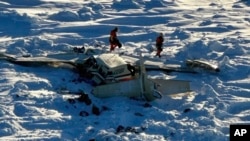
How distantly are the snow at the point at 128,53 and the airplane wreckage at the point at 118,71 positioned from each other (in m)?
0.26

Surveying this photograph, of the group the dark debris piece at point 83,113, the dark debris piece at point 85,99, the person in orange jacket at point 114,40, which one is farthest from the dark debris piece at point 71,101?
the person in orange jacket at point 114,40

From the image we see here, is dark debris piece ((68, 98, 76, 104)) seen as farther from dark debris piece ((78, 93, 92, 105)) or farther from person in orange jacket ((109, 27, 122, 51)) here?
person in orange jacket ((109, 27, 122, 51))

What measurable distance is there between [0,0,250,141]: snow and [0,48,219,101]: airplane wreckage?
0.85 ft

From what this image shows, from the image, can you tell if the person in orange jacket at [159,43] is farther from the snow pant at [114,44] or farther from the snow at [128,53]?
the snow pant at [114,44]

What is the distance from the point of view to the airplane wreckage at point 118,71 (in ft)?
54.4

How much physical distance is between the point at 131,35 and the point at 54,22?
4.20m

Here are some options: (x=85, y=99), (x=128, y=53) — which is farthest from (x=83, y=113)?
(x=128, y=53)

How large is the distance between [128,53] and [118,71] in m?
4.56

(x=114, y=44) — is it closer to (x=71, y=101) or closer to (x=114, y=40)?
(x=114, y=40)

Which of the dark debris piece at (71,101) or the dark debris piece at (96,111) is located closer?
the dark debris piece at (96,111)

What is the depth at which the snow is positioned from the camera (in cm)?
1512

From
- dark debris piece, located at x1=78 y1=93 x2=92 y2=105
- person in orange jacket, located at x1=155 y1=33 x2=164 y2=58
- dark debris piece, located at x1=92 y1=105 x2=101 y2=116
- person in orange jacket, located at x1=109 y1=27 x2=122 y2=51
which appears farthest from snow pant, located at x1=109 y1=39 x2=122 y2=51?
dark debris piece, located at x1=92 y1=105 x2=101 y2=116

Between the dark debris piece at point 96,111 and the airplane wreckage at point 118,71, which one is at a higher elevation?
the airplane wreckage at point 118,71

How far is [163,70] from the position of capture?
19531 millimetres
